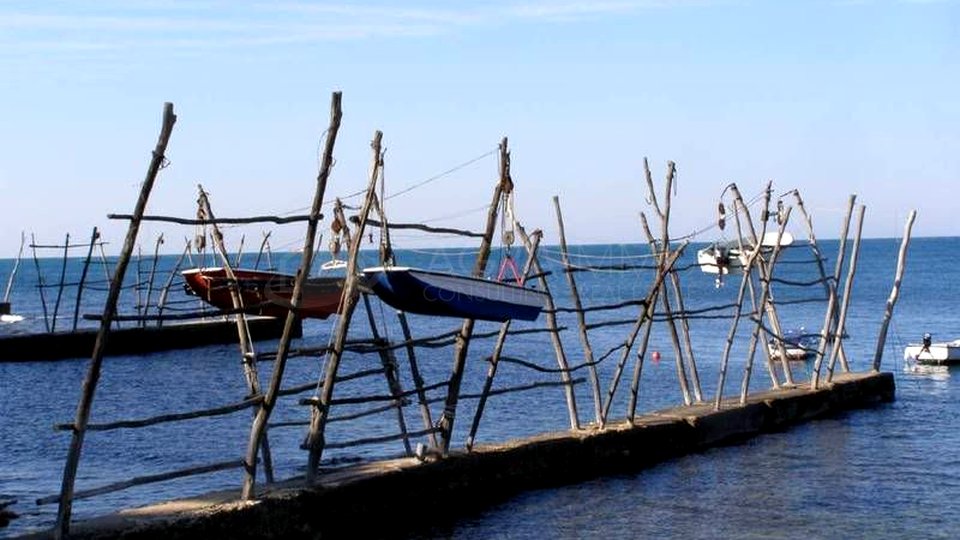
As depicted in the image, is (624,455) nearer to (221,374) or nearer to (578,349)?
(221,374)

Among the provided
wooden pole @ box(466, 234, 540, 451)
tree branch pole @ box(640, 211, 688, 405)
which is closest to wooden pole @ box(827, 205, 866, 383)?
tree branch pole @ box(640, 211, 688, 405)

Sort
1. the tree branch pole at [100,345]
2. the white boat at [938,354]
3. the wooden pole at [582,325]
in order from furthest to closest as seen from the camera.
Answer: the white boat at [938,354] < the wooden pole at [582,325] < the tree branch pole at [100,345]

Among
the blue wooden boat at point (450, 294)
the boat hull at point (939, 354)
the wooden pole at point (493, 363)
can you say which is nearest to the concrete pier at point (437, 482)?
the wooden pole at point (493, 363)

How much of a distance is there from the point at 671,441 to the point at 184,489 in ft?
18.5

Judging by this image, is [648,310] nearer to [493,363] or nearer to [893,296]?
[493,363]

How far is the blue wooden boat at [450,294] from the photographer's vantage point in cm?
1254

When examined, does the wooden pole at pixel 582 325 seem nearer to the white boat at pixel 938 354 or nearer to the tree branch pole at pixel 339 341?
the tree branch pole at pixel 339 341

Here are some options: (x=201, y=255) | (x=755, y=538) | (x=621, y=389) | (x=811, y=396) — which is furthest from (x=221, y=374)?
(x=755, y=538)

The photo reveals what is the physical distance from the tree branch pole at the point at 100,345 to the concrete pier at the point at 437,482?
30 centimetres

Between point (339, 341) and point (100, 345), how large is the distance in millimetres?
2388

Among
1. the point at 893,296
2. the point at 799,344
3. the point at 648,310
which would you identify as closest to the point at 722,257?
the point at 799,344

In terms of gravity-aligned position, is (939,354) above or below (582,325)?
below

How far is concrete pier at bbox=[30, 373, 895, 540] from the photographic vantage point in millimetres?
10898

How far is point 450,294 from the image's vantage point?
1330 centimetres
